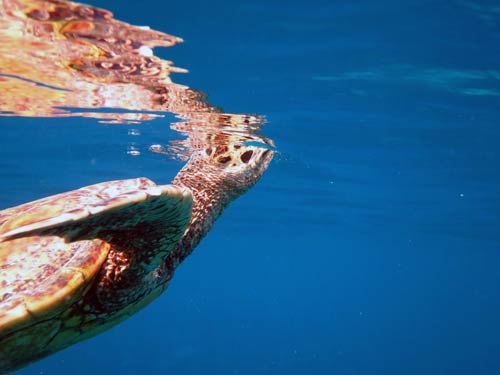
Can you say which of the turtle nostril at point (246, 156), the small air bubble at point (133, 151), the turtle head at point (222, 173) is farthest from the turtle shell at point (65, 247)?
the small air bubble at point (133, 151)

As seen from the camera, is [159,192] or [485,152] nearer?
[159,192]

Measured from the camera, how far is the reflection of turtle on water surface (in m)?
3.11

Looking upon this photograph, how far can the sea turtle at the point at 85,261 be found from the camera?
302 centimetres

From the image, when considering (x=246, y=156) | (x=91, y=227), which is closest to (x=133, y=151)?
(x=246, y=156)

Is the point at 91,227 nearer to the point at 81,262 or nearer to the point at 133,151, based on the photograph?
the point at 81,262

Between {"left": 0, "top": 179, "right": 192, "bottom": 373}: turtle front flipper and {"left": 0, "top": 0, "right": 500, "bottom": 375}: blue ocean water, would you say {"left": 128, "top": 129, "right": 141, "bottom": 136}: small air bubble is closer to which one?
{"left": 0, "top": 0, "right": 500, "bottom": 375}: blue ocean water

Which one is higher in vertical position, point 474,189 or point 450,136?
point 450,136

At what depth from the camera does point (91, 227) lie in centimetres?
295

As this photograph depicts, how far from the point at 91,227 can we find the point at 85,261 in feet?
2.67

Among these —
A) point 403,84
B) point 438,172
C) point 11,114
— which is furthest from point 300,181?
point 11,114

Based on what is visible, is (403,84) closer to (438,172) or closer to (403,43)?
(403,43)

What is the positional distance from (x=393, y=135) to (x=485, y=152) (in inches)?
151

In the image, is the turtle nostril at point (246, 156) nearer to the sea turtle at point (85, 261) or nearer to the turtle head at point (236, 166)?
the turtle head at point (236, 166)

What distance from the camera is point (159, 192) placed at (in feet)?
9.64
